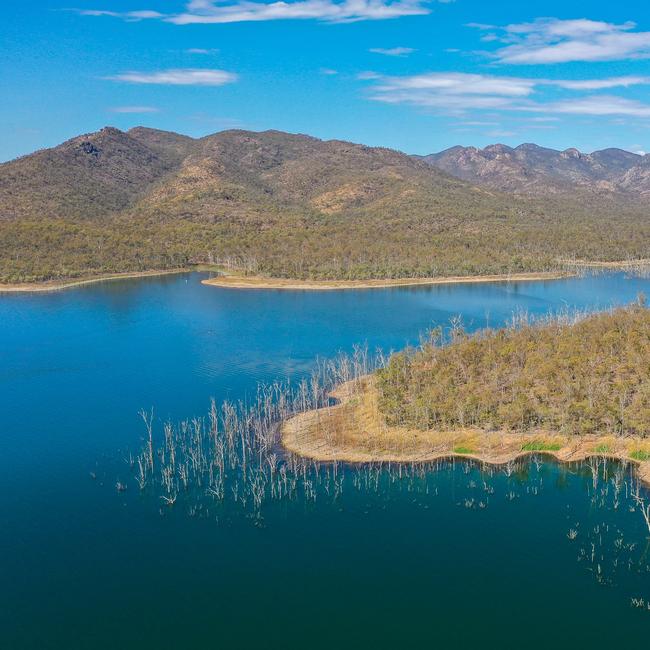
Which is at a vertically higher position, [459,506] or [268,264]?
[268,264]

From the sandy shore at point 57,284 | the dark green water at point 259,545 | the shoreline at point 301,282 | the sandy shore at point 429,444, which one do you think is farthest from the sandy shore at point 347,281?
the sandy shore at point 429,444

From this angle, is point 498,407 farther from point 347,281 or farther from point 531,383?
point 347,281

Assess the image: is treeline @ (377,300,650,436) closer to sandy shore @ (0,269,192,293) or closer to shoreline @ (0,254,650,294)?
shoreline @ (0,254,650,294)

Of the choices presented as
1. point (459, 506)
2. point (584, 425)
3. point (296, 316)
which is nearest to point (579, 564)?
point (459, 506)

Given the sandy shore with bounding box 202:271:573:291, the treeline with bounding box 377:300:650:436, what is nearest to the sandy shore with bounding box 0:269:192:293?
the sandy shore with bounding box 202:271:573:291

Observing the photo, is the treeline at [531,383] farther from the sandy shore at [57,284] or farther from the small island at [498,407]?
the sandy shore at [57,284]

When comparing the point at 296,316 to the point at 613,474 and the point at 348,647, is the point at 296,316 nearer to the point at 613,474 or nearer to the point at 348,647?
the point at 613,474
